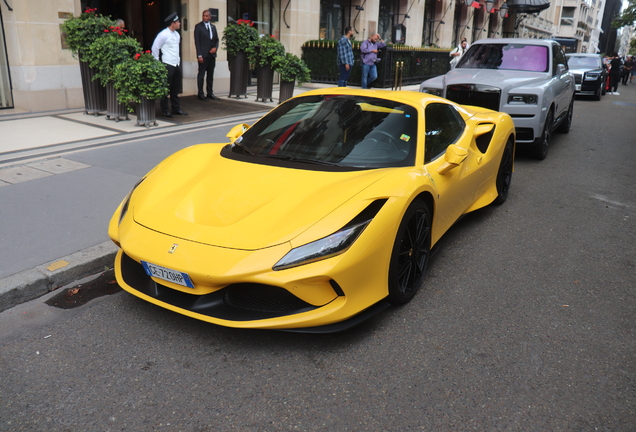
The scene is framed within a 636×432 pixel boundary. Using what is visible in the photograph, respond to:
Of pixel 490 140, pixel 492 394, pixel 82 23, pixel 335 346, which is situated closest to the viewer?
pixel 492 394

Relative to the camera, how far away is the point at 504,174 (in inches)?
236

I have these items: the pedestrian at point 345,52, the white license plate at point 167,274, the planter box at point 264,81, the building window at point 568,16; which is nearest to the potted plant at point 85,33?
the planter box at point 264,81

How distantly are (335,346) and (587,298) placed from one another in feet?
6.32

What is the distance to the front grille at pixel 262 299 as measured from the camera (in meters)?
2.94

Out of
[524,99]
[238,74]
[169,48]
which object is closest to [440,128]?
[524,99]

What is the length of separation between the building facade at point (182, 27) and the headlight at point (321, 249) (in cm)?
973

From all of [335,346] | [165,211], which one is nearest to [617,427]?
[335,346]

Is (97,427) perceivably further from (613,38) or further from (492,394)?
(613,38)

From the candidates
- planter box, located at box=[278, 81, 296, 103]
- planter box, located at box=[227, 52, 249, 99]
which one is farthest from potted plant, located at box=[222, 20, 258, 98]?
planter box, located at box=[278, 81, 296, 103]

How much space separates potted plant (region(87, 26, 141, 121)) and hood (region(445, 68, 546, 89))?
207 inches

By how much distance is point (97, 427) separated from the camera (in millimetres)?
2449

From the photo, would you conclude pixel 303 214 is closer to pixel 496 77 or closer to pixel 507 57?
pixel 496 77

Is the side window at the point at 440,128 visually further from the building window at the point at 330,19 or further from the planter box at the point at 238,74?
the building window at the point at 330,19

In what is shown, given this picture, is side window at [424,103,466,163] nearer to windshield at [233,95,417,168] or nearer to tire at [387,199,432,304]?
windshield at [233,95,417,168]
